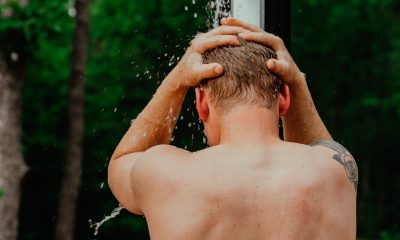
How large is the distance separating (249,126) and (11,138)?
19.0 ft

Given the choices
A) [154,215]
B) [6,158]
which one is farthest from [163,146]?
[6,158]

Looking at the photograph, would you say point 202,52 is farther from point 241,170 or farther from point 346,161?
point 346,161

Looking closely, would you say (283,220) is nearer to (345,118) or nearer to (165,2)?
(165,2)

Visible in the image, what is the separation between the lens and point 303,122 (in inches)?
90.0

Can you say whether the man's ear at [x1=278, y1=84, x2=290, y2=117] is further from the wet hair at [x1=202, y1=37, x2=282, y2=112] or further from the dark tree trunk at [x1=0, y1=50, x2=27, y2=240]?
the dark tree trunk at [x1=0, y1=50, x2=27, y2=240]

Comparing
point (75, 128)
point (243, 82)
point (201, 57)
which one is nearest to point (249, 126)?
point (243, 82)

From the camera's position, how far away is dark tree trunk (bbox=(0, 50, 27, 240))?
7.21 m

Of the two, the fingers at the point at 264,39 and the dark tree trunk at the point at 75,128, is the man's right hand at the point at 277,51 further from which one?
the dark tree trunk at the point at 75,128

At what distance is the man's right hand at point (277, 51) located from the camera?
1.99 metres

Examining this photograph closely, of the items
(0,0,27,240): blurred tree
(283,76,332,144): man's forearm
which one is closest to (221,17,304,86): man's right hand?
(283,76,332,144): man's forearm

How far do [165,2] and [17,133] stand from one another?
9.83 feet

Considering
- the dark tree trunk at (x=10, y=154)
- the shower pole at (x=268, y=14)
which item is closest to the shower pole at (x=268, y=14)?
the shower pole at (x=268, y=14)

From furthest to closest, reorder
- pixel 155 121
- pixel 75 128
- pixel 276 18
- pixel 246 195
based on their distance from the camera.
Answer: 1. pixel 75 128
2. pixel 276 18
3. pixel 155 121
4. pixel 246 195

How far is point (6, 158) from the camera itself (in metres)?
7.23
